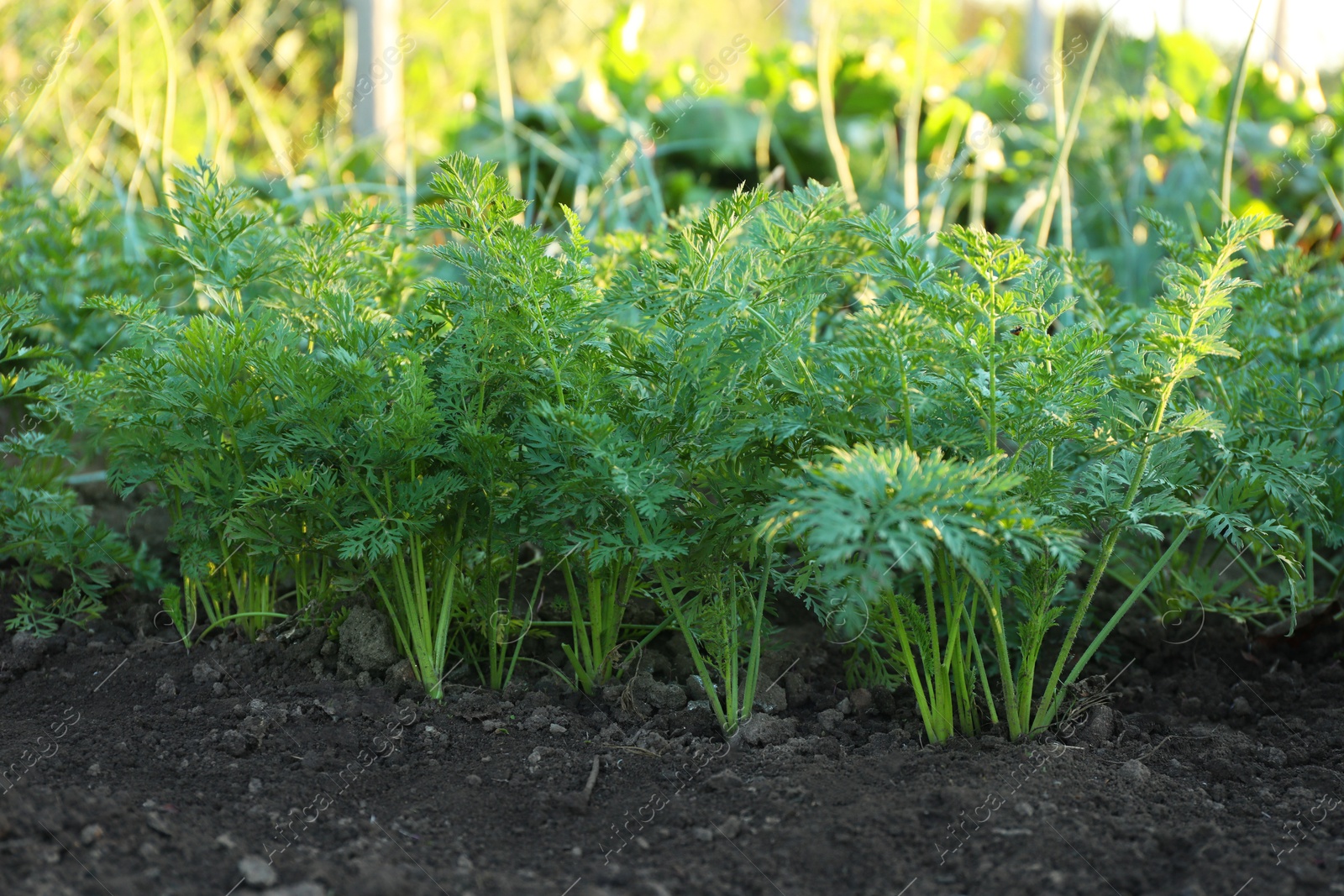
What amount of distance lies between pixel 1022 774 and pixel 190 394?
1412mm

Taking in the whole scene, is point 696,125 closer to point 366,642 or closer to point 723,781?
point 366,642

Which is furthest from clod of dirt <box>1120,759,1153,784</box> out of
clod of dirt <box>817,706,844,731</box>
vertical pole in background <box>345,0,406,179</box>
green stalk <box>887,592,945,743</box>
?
vertical pole in background <box>345,0,406,179</box>

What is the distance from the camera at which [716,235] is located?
5.36ft

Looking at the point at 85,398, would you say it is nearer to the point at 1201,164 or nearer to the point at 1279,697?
the point at 1279,697

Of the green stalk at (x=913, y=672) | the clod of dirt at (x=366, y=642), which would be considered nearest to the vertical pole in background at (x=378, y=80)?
the clod of dirt at (x=366, y=642)

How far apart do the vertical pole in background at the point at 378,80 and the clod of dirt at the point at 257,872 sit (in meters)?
3.21

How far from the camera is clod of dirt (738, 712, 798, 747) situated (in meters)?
1.76

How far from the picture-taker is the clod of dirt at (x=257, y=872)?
1312 mm

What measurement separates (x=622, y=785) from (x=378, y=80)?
340 cm

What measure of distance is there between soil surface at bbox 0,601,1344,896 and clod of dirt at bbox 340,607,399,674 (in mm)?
33

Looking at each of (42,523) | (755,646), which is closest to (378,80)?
(42,523)

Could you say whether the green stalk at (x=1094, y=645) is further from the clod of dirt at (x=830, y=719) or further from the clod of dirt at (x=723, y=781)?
the clod of dirt at (x=723, y=781)

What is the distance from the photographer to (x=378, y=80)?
4211 millimetres

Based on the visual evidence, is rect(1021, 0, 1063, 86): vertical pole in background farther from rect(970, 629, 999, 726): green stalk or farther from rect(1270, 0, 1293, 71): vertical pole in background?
rect(970, 629, 999, 726): green stalk
